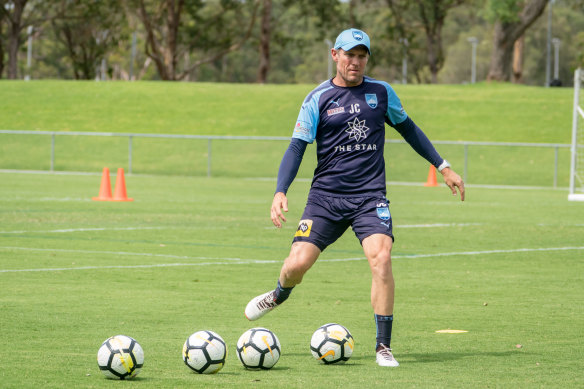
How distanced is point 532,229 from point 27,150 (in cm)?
2722

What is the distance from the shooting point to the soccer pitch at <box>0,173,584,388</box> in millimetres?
6508

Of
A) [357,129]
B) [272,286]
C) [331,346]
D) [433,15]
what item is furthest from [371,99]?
[433,15]

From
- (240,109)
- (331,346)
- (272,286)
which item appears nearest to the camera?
(331,346)

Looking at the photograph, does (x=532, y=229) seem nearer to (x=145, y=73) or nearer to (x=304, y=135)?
(x=304, y=135)

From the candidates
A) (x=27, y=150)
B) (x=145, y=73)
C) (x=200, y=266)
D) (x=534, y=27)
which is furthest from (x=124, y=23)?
(x=200, y=266)

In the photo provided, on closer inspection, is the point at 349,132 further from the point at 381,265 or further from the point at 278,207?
the point at 381,265

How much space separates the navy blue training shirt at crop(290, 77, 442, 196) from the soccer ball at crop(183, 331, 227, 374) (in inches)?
61.2

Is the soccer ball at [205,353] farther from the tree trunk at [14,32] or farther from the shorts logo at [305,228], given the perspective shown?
the tree trunk at [14,32]

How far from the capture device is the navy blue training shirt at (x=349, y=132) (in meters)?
7.27

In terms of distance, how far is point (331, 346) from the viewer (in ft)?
22.1

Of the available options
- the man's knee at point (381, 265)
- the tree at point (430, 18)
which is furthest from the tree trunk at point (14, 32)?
the man's knee at point (381, 265)

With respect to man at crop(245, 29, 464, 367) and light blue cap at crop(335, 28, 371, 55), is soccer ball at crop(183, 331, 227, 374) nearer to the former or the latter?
man at crop(245, 29, 464, 367)

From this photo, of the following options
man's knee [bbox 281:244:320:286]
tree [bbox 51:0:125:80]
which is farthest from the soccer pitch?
tree [bbox 51:0:125:80]

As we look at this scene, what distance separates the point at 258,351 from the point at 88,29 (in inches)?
2574
